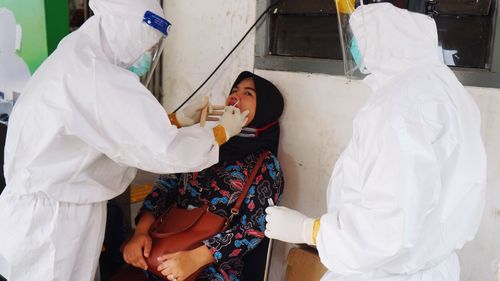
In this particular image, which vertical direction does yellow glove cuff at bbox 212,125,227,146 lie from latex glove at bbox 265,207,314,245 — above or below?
above

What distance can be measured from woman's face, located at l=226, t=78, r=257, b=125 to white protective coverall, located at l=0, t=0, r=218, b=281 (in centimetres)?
24

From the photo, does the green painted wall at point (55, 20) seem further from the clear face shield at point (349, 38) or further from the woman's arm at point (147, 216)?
the clear face shield at point (349, 38)

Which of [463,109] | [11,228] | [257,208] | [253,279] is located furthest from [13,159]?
[463,109]

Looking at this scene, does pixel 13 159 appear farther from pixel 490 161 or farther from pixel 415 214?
pixel 490 161

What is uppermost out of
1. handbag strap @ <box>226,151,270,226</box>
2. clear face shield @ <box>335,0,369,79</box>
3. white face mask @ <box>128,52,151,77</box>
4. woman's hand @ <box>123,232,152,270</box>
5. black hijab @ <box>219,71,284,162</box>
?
clear face shield @ <box>335,0,369,79</box>

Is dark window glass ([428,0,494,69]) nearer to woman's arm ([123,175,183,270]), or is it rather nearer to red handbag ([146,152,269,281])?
red handbag ([146,152,269,281])

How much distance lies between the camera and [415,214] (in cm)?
96

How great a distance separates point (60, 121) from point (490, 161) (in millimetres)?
1319

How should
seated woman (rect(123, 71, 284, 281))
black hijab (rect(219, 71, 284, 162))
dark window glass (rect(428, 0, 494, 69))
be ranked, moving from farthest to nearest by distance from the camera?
1. black hijab (rect(219, 71, 284, 162))
2. seated woman (rect(123, 71, 284, 281))
3. dark window glass (rect(428, 0, 494, 69))

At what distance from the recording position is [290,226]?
4.05 feet

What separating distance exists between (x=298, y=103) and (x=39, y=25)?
47.8 inches

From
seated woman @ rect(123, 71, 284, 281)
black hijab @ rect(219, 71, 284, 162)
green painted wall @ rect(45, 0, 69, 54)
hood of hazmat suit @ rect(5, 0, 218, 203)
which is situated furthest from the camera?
green painted wall @ rect(45, 0, 69, 54)

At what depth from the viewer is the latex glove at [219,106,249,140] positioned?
1578mm

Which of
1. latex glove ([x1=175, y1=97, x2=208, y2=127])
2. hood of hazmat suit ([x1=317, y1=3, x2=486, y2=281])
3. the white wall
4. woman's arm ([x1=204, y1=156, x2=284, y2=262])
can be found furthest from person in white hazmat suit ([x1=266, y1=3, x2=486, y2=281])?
latex glove ([x1=175, y1=97, x2=208, y2=127])
